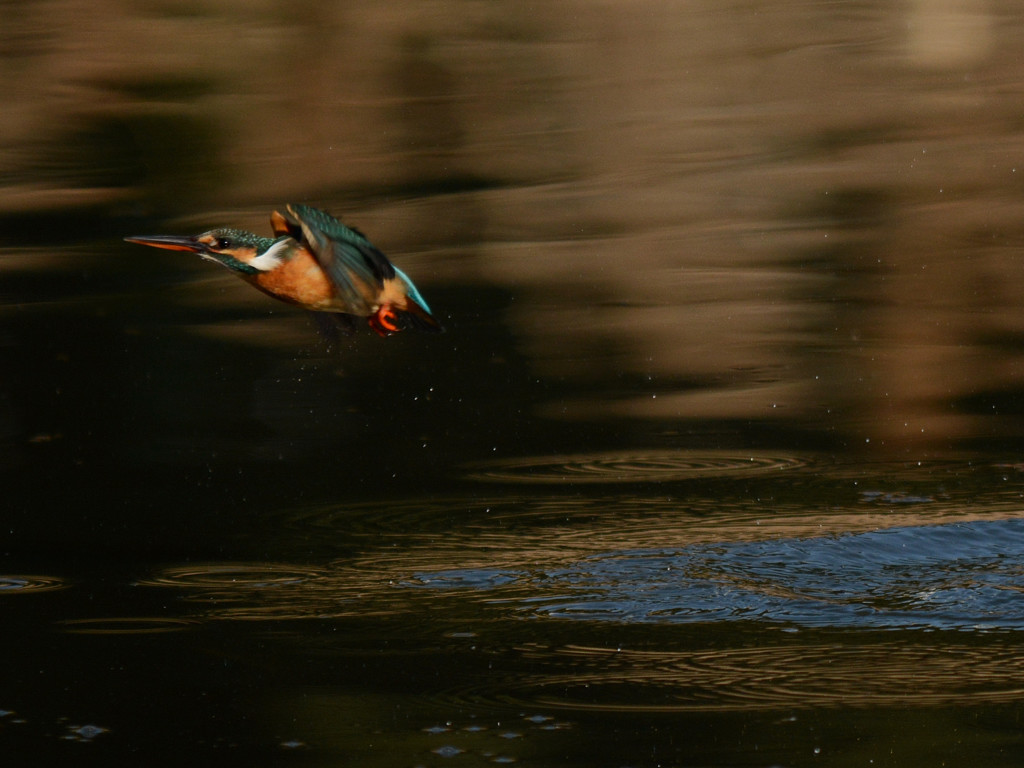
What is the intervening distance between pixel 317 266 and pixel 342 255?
0.12 ft

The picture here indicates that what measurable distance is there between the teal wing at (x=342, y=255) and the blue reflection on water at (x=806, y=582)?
1.37m

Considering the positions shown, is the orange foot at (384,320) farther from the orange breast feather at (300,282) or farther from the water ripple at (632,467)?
the water ripple at (632,467)

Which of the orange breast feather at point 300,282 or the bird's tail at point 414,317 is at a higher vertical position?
the orange breast feather at point 300,282

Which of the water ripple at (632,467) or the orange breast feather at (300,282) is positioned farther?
the water ripple at (632,467)

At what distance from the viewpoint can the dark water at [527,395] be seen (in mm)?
3057

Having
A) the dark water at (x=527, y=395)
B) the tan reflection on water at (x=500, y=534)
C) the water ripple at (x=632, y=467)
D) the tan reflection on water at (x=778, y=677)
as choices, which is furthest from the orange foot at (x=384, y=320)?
the water ripple at (x=632, y=467)

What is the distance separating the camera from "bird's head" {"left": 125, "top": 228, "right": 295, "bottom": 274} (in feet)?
7.33

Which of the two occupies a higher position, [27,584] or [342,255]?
[342,255]

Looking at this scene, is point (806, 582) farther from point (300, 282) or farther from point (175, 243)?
point (175, 243)

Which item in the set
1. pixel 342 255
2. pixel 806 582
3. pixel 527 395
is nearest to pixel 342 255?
pixel 342 255

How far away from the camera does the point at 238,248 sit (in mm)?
2264

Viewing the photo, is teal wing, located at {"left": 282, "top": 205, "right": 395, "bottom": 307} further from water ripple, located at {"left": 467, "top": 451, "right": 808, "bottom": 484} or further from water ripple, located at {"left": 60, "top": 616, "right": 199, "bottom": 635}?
water ripple, located at {"left": 467, "top": 451, "right": 808, "bottom": 484}

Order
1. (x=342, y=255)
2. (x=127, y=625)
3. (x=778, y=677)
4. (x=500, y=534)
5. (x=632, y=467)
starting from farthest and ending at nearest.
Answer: (x=632, y=467)
(x=500, y=534)
(x=127, y=625)
(x=778, y=677)
(x=342, y=255)

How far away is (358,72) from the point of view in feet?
30.7
